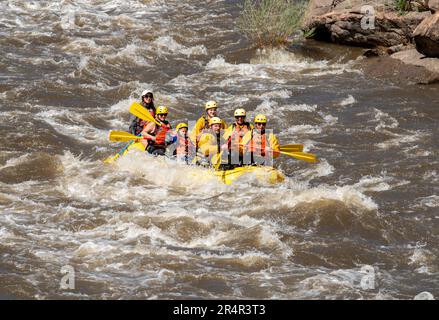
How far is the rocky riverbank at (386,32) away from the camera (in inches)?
672

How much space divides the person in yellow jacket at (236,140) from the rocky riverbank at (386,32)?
5568 millimetres

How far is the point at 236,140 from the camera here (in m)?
12.6

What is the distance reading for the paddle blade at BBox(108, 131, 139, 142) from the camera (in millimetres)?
13703

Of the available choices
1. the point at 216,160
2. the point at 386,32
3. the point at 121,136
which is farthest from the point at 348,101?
the point at 121,136

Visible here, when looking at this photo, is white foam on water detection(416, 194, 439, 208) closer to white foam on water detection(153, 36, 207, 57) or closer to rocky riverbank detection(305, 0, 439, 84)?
rocky riverbank detection(305, 0, 439, 84)

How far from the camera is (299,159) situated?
13.8 metres

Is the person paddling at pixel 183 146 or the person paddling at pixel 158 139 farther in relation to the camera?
the person paddling at pixel 158 139

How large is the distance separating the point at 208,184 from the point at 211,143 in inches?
35.3

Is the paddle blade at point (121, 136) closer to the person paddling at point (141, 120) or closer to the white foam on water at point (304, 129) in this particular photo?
the person paddling at point (141, 120)

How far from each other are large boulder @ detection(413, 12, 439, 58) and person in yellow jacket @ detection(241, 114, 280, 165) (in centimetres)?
560

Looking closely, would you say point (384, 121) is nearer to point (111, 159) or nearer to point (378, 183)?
point (378, 183)

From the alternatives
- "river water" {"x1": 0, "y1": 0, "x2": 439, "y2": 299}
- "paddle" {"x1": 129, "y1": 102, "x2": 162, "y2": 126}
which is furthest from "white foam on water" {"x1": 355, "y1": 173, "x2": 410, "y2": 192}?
"paddle" {"x1": 129, "y1": 102, "x2": 162, "y2": 126}

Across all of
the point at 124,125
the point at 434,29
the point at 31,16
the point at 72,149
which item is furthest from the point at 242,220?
the point at 31,16

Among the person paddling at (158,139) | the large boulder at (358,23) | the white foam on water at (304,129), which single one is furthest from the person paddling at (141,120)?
the large boulder at (358,23)
